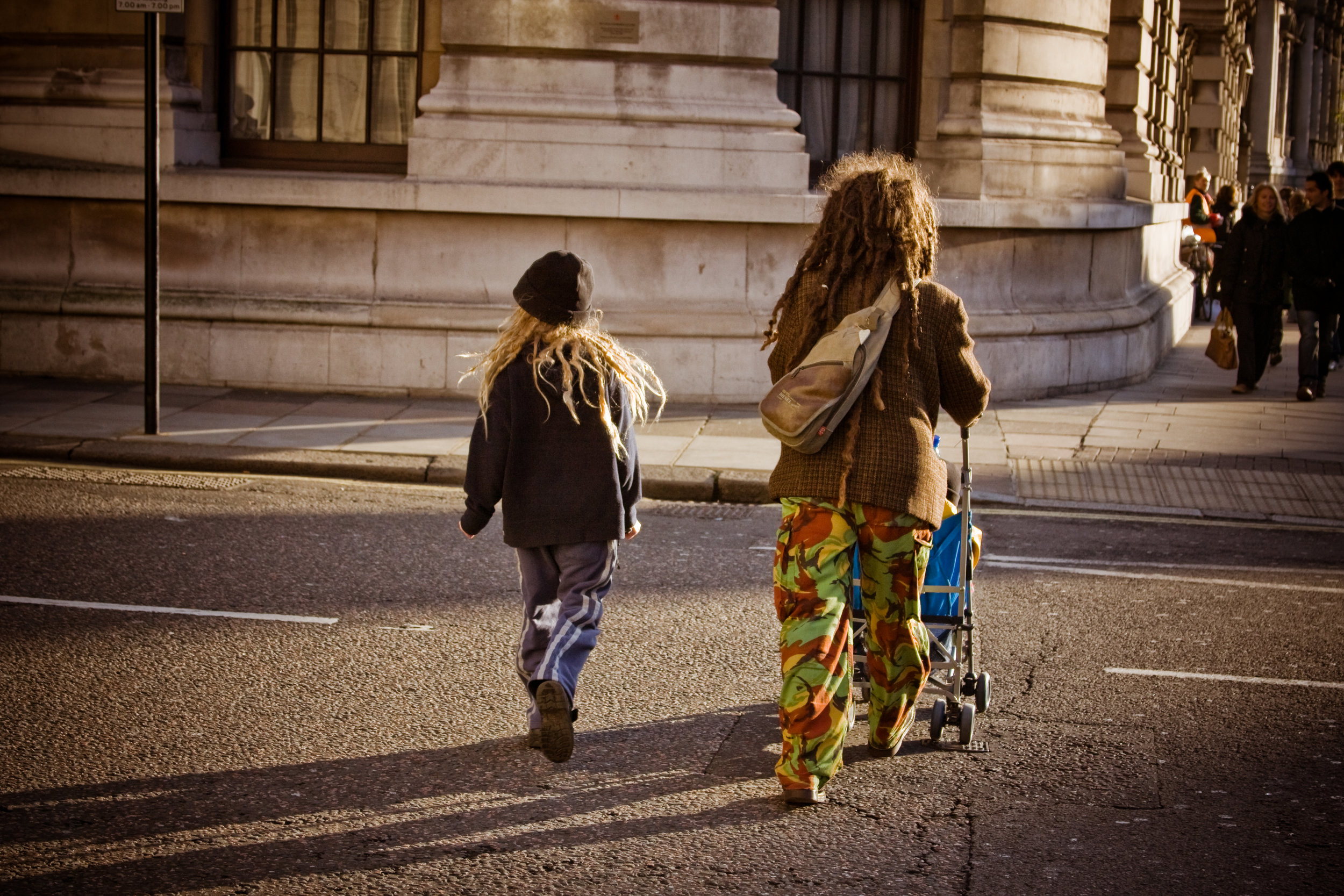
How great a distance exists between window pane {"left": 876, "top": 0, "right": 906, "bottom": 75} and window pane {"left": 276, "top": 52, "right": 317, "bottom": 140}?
5.08 m

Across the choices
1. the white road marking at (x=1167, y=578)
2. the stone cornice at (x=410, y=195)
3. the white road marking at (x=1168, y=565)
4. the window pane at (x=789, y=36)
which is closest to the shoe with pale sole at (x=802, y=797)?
the white road marking at (x=1167, y=578)

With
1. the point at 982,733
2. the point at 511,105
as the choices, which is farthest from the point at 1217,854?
the point at 511,105

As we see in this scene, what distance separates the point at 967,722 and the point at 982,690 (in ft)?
0.83

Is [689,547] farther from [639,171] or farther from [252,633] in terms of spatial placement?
[639,171]

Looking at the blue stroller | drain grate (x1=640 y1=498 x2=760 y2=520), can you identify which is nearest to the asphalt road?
the blue stroller

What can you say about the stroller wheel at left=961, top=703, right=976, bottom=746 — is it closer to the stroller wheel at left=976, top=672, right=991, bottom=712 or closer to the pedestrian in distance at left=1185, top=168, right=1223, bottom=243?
the stroller wheel at left=976, top=672, right=991, bottom=712

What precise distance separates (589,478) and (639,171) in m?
7.64

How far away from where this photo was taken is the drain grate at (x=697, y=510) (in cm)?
866

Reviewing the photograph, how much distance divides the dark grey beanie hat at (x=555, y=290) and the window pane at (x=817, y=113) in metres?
9.18

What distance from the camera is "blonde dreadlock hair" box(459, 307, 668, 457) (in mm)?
4723

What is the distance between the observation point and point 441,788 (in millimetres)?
4539

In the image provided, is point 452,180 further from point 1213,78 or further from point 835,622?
point 1213,78

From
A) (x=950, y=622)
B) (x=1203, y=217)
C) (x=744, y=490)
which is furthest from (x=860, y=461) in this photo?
(x=1203, y=217)

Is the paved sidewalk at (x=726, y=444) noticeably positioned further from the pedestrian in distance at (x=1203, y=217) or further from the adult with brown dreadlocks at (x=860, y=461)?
the pedestrian in distance at (x=1203, y=217)
